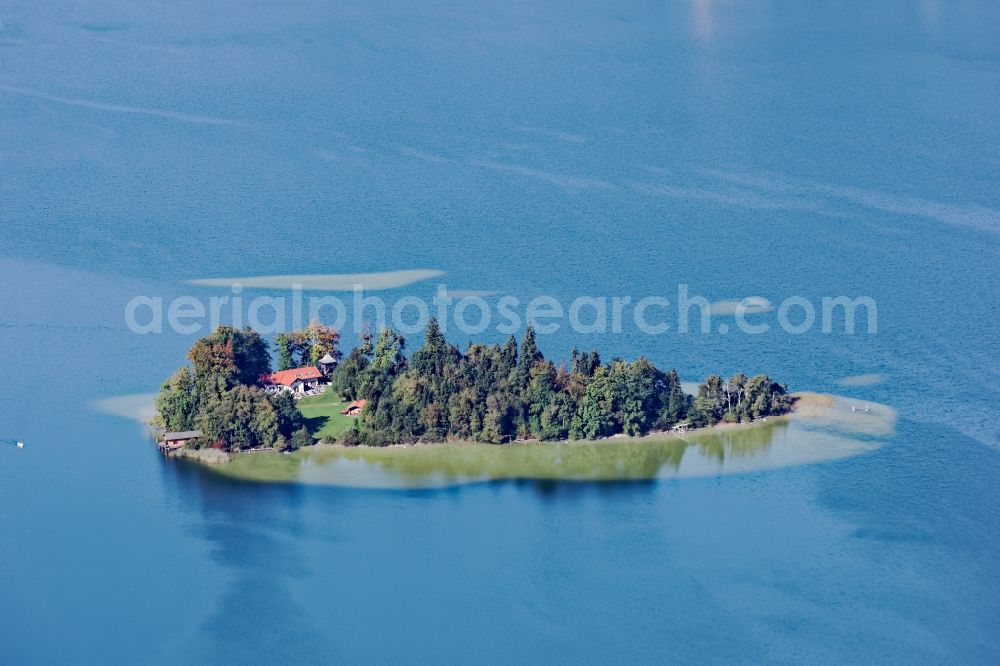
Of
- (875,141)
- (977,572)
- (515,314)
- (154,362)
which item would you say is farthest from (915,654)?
(875,141)

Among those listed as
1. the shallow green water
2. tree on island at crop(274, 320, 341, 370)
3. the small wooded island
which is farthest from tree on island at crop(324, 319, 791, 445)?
tree on island at crop(274, 320, 341, 370)

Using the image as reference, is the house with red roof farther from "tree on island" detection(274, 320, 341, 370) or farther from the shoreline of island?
"tree on island" detection(274, 320, 341, 370)

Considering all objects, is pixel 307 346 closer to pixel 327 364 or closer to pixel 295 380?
pixel 327 364

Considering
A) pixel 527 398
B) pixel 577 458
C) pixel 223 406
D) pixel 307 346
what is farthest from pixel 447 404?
pixel 223 406

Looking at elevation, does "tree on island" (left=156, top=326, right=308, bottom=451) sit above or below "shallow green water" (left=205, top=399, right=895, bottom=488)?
above

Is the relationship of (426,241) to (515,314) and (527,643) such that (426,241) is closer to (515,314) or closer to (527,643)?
(515,314)

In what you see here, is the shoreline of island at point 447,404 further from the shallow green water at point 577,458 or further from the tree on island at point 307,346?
the tree on island at point 307,346
